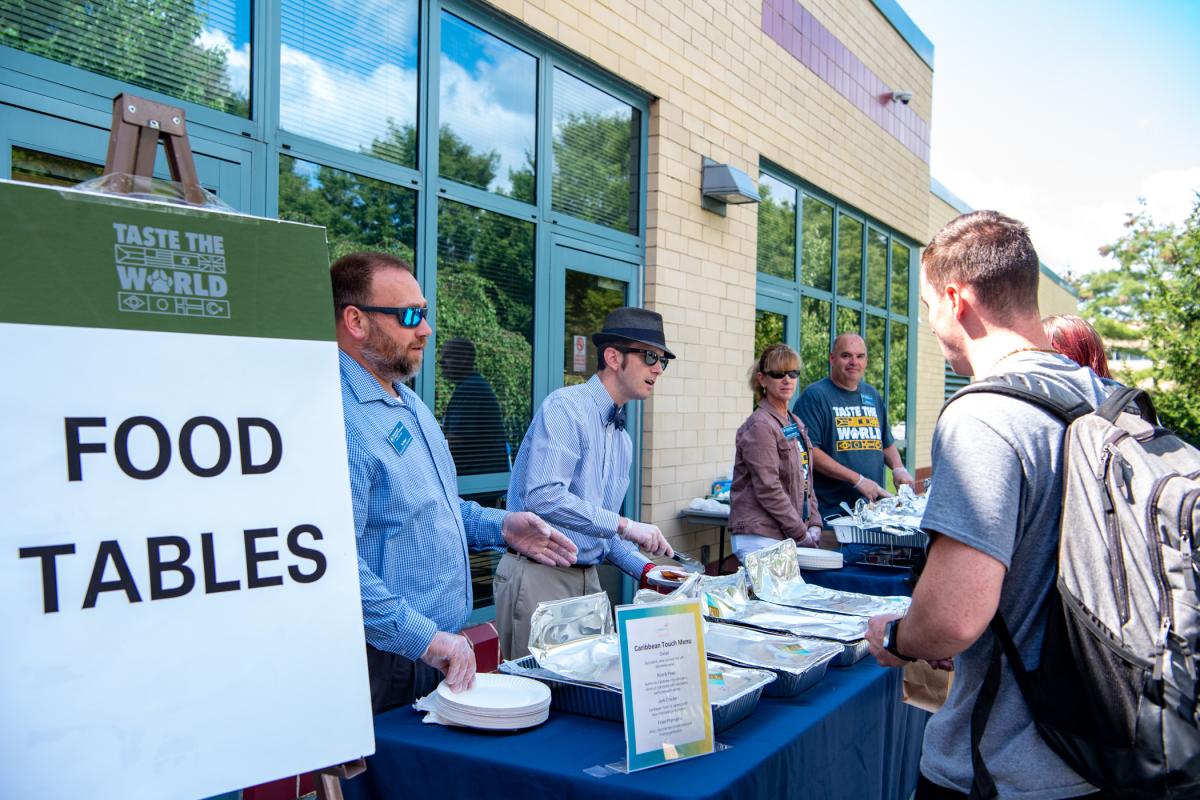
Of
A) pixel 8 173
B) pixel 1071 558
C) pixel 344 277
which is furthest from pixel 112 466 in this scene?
pixel 8 173

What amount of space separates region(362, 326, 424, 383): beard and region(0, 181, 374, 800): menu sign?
2.38 feet

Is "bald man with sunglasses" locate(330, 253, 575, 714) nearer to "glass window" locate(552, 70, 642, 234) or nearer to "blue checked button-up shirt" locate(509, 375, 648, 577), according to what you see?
"blue checked button-up shirt" locate(509, 375, 648, 577)

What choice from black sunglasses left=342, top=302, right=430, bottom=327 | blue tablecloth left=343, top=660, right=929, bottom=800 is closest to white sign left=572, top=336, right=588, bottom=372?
black sunglasses left=342, top=302, right=430, bottom=327

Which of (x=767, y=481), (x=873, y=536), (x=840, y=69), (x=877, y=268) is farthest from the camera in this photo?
(x=877, y=268)

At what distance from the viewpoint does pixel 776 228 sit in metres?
8.06

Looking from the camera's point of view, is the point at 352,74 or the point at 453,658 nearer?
the point at 453,658

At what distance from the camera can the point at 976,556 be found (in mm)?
1594

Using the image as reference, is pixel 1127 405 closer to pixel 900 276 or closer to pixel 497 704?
pixel 497 704

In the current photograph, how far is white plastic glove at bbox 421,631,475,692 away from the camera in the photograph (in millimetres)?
2094

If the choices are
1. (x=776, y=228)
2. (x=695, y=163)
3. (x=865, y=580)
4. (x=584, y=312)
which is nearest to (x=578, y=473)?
(x=865, y=580)

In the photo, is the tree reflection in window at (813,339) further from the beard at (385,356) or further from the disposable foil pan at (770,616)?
the beard at (385,356)

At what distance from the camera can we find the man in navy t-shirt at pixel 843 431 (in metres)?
5.63

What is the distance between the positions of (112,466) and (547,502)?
1.93m

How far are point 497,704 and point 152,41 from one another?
2.64 metres
